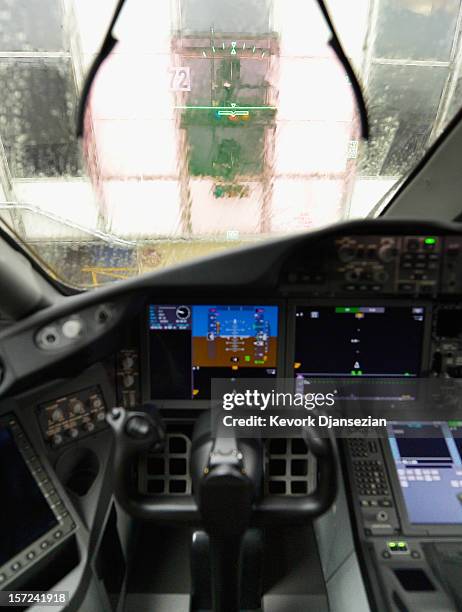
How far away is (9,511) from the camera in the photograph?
141 cm

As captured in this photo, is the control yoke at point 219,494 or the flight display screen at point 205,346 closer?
the control yoke at point 219,494

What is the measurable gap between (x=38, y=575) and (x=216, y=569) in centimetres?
59

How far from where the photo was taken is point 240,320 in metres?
1.65

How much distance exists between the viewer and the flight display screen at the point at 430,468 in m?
1.55

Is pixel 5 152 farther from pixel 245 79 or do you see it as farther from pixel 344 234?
pixel 344 234

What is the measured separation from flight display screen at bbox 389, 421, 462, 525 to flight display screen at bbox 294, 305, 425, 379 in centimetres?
22

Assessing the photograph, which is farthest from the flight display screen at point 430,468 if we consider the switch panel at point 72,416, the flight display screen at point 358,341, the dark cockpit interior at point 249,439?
the switch panel at point 72,416

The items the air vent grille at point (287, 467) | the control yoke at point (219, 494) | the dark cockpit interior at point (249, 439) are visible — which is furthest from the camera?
the air vent grille at point (287, 467)

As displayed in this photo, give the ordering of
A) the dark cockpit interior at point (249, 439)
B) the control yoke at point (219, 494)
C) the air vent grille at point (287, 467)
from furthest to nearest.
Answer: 1. the air vent grille at point (287, 467)
2. the dark cockpit interior at point (249, 439)
3. the control yoke at point (219, 494)

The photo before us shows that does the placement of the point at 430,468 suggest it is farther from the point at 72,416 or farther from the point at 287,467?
the point at 72,416

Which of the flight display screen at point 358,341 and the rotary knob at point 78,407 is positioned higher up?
the flight display screen at point 358,341

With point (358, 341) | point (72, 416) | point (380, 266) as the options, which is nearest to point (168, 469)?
point (72, 416)

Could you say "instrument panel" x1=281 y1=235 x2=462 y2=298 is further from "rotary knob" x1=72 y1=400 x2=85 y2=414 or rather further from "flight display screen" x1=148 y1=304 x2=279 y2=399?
"rotary knob" x1=72 y1=400 x2=85 y2=414

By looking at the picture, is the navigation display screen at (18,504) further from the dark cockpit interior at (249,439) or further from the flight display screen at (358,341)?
the flight display screen at (358,341)
